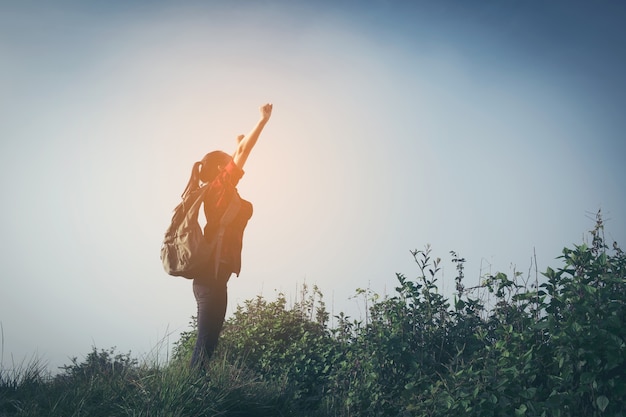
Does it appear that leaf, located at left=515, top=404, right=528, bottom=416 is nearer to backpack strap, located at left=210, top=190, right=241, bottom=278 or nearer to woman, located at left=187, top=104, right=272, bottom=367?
woman, located at left=187, top=104, right=272, bottom=367

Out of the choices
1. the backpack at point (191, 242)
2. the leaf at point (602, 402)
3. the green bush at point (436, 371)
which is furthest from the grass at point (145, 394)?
the leaf at point (602, 402)

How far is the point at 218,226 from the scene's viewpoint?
6.30 metres

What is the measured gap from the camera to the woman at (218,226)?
6020 mm

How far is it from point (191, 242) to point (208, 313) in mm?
848

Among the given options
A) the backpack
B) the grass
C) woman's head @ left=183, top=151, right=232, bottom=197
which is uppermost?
woman's head @ left=183, top=151, right=232, bottom=197

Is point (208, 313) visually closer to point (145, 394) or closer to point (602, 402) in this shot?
point (145, 394)

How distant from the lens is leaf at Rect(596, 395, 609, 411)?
3.79m

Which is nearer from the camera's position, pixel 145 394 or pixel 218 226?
pixel 145 394

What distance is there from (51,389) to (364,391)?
10.9 ft

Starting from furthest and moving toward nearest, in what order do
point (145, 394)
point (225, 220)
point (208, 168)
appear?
point (208, 168), point (225, 220), point (145, 394)

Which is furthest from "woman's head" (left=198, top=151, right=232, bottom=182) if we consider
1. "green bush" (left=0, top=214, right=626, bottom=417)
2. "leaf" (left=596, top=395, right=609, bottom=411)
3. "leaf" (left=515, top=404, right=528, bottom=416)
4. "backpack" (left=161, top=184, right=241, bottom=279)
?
"leaf" (left=596, top=395, right=609, bottom=411)

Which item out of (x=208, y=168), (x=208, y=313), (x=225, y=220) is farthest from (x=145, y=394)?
(x=208, y=168)

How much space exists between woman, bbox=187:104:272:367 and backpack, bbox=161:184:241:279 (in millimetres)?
42

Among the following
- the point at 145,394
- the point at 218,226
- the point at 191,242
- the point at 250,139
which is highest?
the point at 250,139
